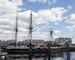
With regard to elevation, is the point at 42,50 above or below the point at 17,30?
below

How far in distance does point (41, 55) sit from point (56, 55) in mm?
15964

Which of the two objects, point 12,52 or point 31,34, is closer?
point 12,52

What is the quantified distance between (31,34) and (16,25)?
16.1 metres

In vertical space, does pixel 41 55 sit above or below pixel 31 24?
below

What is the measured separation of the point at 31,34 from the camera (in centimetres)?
19975

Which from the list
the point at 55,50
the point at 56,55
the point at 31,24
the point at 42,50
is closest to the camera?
the point at 42,50

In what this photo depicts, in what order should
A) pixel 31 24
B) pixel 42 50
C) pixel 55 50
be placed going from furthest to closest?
1. pixel 31 24
2. pixel 55 50
3. pixel 42 50

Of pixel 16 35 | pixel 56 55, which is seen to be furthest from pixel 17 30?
pixel 56 55

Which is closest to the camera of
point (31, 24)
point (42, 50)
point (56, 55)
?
point (42, 50)

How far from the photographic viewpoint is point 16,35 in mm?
196750

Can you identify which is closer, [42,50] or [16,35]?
[42,50]

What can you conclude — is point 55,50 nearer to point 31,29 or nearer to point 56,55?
point 56,55

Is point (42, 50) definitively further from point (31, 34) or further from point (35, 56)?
point (31, 34)

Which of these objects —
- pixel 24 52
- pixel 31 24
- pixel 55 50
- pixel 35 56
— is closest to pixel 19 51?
pixel 24 52
